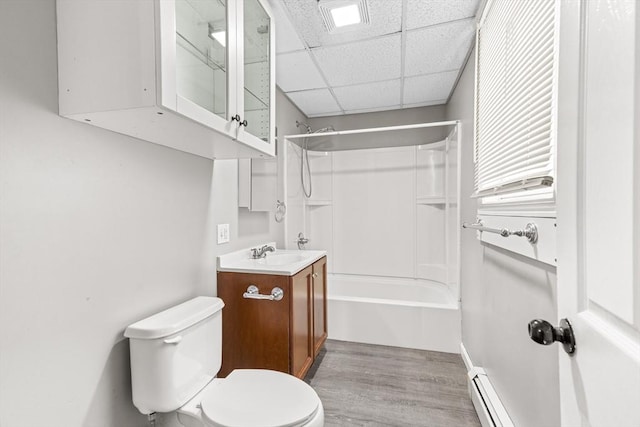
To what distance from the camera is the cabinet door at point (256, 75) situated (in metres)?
1.31

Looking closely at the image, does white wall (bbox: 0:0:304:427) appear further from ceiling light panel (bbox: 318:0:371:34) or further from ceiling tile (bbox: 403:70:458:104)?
ceiling tile (bbox: 403:70:458:104)

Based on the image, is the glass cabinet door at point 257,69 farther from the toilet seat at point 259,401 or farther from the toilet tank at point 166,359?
the toilet seat at point 259,401

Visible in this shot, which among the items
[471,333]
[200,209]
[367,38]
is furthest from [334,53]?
[471,333]

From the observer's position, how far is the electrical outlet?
6.01 feet

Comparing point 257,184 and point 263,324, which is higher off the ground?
point 257,184

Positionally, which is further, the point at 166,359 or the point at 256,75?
the point at 256,75

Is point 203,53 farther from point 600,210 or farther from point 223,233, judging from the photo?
point 600,210

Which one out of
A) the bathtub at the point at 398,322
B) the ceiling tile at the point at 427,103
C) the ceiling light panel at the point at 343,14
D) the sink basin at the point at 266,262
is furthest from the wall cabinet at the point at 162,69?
the ceiling tile at the point at 427,103

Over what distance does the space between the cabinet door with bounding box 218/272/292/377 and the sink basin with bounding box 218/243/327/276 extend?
0.12 ft

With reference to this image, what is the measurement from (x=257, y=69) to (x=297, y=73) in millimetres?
1033

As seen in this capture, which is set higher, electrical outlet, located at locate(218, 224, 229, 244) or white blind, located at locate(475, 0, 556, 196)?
white blind, located at locate(475, 0, 556, 196)

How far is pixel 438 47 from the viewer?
80.0 inches

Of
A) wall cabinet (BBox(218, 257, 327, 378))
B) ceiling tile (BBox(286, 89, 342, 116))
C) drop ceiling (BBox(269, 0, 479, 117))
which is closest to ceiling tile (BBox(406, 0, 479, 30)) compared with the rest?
drop ceiling (BBox(269, 0, 479, 117))

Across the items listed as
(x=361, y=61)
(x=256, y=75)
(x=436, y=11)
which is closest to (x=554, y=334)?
(x=256, y=75)
